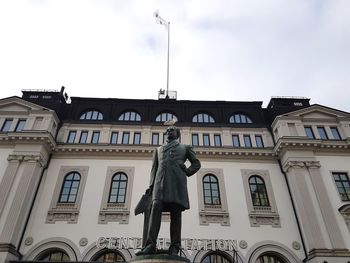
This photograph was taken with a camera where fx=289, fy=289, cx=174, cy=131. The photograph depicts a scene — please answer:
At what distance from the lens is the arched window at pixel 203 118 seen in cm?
2633

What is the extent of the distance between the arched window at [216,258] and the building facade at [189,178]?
0.21 ft

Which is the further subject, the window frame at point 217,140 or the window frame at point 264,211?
the window frame at point 217,140

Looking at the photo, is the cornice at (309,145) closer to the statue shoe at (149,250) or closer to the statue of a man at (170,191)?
the statue of a man at (170,191)

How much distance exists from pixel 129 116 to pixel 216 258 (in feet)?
46.2

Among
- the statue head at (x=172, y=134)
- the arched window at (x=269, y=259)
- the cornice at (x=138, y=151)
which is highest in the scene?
the cornice at (x=138, y=151)

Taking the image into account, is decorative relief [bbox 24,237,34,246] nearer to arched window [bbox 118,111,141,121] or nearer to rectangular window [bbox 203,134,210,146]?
arched window [bbox 118,111,141,121]

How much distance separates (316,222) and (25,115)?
23823 millimetres

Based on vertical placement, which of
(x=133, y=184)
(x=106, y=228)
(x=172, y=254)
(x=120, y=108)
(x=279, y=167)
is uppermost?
(x=120, y=108)

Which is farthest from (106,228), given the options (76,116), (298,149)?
(298,149)

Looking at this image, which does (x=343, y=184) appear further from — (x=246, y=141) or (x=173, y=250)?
(x=173, y=250)

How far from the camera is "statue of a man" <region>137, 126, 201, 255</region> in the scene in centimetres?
600

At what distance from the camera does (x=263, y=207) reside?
20859 millimetres

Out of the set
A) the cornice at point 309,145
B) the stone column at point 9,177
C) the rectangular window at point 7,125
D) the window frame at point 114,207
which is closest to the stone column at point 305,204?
the cornice at point 309,145

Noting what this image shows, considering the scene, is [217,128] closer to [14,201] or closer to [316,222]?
[316,222]
